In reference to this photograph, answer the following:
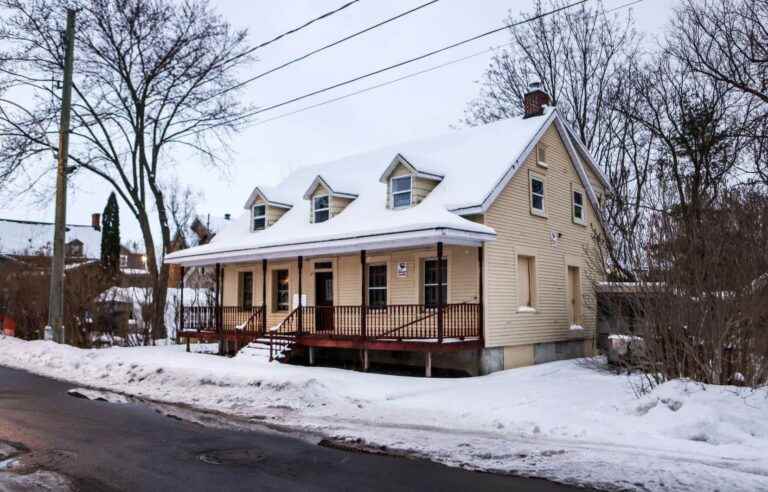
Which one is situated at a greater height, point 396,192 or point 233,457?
point 396,192

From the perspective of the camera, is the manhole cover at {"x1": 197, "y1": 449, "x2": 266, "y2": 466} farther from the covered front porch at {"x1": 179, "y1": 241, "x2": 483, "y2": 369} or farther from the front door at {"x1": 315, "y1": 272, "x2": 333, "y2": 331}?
the front door at {"x1": 315, "y1": 272, "x2": 333, "y2": 331}

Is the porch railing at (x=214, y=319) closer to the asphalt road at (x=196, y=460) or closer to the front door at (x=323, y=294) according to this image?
the front door at (x=323, y=294)

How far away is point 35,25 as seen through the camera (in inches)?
1018

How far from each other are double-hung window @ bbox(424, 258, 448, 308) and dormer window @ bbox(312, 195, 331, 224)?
178 inches

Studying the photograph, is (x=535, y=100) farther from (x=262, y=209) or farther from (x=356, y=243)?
(x=262, y=209)

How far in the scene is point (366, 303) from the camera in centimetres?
1811

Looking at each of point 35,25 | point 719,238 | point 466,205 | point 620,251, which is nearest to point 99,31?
point 35,25

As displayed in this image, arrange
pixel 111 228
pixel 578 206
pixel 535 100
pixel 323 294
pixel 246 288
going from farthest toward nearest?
1. pixel 111 228
2. pixel 246 288
3. pixel 578 206
4. pixel 323 294
5. pixel 535 100

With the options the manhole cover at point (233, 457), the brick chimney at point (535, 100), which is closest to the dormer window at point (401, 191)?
the brick chimney at point (535, 100)

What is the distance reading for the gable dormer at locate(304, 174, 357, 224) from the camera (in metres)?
20.5

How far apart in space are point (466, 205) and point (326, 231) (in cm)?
478

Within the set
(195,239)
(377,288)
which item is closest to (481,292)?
(377,288)

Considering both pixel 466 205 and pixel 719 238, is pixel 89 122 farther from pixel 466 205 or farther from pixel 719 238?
pixel 719 238

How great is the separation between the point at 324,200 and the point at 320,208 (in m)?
0.30
